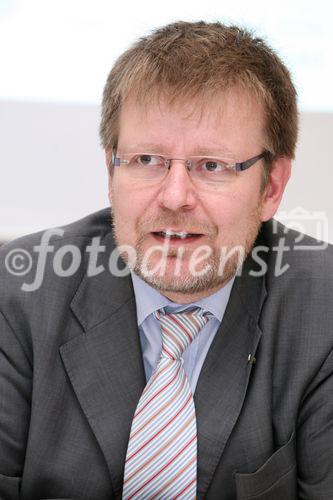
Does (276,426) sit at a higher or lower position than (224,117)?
lower

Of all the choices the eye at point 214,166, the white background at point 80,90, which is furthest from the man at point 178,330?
the white background at point 80,90

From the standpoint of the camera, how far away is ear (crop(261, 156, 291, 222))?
1688 mm

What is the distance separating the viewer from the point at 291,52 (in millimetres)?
2619

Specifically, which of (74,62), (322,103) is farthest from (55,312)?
(322,103)

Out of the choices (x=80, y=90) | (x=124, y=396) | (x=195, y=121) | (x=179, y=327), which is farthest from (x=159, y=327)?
(x=80, y=90)

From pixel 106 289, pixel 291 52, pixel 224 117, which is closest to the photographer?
pixel 224 117

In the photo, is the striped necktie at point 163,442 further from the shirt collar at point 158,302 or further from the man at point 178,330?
the shirt collar at point 158,302

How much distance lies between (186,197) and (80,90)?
1.38m

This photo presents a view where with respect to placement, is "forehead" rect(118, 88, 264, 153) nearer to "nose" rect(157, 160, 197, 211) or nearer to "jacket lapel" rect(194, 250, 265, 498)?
"nose" rect(157, 160, 197, 211)

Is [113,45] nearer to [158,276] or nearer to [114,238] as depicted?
[114,238]

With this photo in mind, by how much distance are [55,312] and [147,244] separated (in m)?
0.25

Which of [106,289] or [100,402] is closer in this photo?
[100,402]

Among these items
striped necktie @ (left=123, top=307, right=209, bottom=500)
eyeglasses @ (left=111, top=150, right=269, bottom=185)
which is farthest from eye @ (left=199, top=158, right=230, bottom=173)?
striped necktie @ (left=123, top=307, right=209, bottom=500)

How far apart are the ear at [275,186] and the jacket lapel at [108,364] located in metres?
0.36
